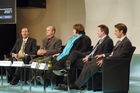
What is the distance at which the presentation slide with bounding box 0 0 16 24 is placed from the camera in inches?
320

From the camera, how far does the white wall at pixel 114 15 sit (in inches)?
267

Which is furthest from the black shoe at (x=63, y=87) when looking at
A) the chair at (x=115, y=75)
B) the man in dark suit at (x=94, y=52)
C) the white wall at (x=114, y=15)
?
the white wall at (x=114, y=15)

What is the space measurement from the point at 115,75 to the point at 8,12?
3980mm

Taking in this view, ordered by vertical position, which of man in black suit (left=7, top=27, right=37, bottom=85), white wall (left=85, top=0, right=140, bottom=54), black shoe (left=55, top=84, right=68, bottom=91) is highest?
white wall (left=85, top=0, right=140, bottom=54)

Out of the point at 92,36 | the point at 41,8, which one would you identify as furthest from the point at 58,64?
the point at 41,8

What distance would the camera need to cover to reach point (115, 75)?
16.9ft

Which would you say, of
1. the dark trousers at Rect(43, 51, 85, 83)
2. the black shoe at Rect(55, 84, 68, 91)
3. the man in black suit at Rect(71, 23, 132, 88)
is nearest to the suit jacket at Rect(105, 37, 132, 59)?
the man in black suit at Rect(71, 23, 132, 88)

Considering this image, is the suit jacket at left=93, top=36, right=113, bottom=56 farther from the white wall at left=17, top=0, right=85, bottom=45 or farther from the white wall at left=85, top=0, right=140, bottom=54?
the white wall at left=17, top=0, right=85, bottom=45

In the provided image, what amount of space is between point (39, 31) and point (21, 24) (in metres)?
0.57

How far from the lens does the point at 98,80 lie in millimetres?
5727

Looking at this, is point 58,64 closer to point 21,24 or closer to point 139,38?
point 139,38

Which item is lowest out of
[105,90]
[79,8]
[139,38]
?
[105,90]

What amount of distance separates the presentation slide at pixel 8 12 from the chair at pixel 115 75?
372 centimetres

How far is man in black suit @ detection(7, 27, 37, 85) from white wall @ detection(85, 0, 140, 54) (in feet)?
4.94
